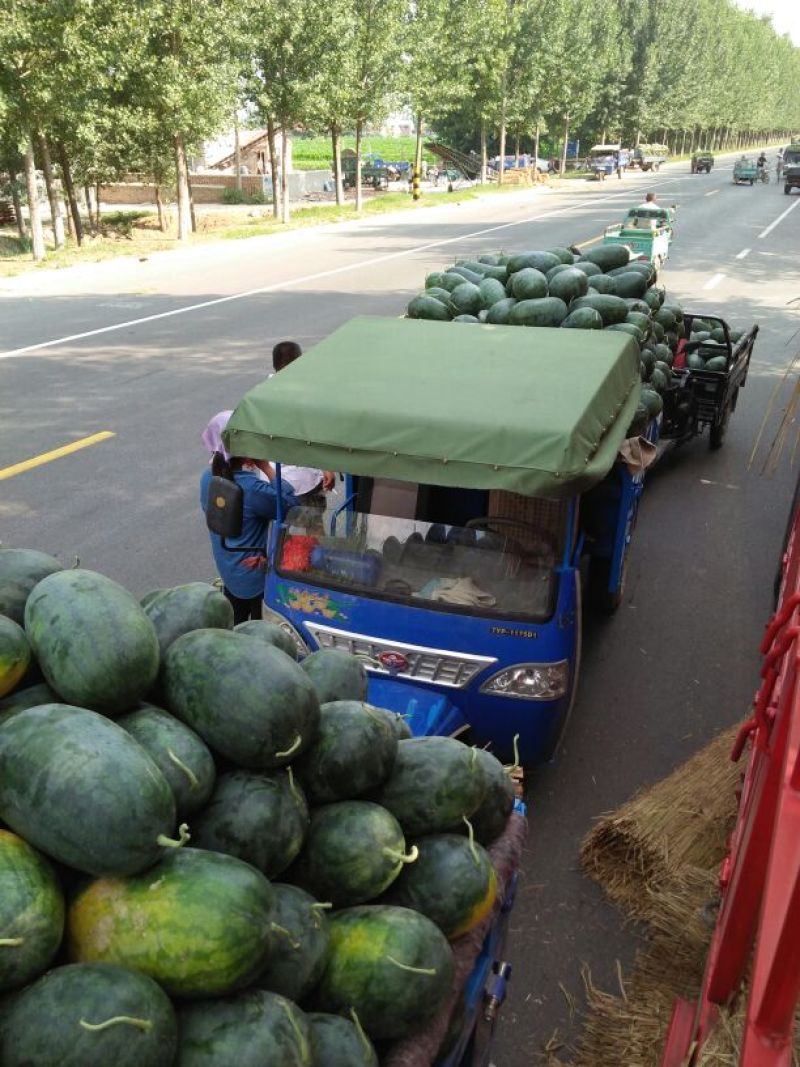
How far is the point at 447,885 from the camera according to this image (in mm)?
2258

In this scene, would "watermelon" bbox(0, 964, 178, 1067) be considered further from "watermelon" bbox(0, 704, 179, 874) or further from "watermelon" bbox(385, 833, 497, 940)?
"watermelon" bbox(385, 833, 497, 940)

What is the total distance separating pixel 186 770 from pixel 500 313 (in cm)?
565

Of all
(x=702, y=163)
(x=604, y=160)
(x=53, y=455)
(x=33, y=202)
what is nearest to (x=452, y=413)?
(x=53, y=455)

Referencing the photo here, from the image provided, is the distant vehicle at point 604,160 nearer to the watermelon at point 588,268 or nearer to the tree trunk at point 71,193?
the tree trunk at point 71,193

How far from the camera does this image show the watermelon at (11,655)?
2025 millimetres

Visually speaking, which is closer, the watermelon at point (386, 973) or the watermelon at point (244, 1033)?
the watermelon at point (244, 1033)

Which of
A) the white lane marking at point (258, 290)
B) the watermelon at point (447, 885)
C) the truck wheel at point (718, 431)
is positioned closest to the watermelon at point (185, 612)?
the watermelon at point (447, 885)

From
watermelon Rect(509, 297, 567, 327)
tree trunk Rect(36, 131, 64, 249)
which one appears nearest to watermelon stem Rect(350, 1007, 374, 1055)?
watermelon Rect(509, 297, 567, 327)

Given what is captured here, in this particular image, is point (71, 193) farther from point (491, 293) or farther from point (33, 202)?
point (491, 293)

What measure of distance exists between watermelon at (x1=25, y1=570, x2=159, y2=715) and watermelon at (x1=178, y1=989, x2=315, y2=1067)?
678 millimetres

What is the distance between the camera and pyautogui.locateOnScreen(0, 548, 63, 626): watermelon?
90.6 inches

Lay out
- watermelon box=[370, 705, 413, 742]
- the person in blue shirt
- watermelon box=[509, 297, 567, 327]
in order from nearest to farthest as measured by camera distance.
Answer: watermelon box=[370, 705, 413, 742]
the person in blue shirt
watermelon box=[509, 297, 567, 327]

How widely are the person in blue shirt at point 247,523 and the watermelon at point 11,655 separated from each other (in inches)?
117

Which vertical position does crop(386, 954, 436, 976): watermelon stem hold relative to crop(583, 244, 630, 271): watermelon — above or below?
below
